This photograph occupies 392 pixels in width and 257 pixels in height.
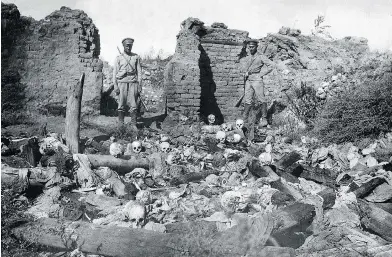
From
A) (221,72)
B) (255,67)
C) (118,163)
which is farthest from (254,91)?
(118,163)

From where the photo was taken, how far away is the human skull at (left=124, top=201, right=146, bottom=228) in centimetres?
338

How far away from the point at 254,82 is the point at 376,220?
6171 mm

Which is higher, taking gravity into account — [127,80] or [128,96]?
[127,80]

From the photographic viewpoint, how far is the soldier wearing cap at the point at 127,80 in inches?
289

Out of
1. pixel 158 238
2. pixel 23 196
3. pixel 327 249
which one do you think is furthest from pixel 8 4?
pixel 327 249

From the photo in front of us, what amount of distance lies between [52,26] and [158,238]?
674 cm

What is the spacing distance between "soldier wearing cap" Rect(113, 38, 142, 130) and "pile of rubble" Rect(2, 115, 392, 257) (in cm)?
112

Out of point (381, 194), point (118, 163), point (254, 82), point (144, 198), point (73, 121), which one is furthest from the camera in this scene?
point (254, 82)

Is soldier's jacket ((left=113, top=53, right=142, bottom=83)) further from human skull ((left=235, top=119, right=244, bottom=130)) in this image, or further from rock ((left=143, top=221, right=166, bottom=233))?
rock ((left=143, top=221, right=166, bottom=233))

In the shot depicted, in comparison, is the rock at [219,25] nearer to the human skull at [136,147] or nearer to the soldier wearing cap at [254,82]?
the soldier wearing cap at [254,82]

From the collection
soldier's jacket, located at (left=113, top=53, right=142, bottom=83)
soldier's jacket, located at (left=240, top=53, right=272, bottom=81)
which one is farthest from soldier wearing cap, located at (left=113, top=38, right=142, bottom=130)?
soldier's jacket, located at (left=240, top=53, right=272, bottom=81)

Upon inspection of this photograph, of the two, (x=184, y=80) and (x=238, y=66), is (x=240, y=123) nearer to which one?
(x=184, y=80)

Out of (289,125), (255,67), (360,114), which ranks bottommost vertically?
(289,125)

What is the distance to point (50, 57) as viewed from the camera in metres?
7.74
